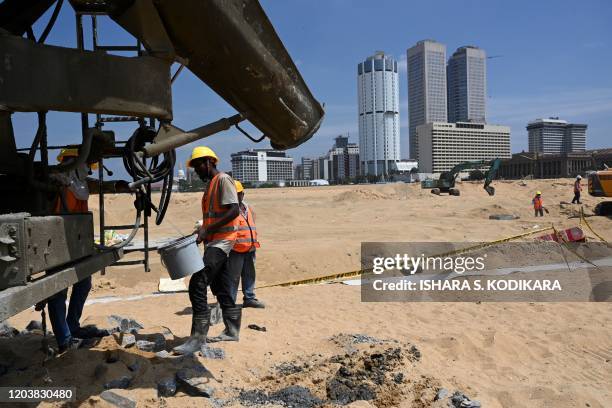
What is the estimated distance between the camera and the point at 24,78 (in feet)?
8.50

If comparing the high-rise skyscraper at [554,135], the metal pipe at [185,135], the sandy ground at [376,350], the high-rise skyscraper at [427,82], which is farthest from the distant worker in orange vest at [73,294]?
the high-rise skyscraper at [554,135]

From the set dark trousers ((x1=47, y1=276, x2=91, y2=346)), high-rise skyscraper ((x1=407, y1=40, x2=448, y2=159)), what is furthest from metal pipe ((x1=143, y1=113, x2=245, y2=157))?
high-rise skyscraper ((x1=407, y1=40, x2=448, y2=159))

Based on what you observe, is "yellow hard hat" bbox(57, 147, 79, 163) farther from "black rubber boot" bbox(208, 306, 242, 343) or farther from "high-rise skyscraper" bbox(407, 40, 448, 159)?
"high-rise skyscraper" bbox(407, 40, 448, 159)

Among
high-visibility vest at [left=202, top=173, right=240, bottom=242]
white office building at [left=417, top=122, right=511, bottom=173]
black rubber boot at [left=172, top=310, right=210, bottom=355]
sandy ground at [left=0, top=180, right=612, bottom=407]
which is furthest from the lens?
white office building at [left=417, top=122, right=511, bottom=173]

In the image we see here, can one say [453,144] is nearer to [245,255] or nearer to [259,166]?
[259,166]

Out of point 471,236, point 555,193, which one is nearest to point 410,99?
point 555,193

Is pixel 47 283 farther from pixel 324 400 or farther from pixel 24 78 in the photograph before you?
pixel 324 400

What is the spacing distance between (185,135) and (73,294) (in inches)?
80.3

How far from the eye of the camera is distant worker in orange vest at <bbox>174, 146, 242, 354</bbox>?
4246mm

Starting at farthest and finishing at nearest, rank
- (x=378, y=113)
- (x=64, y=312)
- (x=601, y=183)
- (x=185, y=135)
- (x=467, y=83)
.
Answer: (x=467, y=83)
(x=378, y=113)
(x=601, y=183)
(x=64, y=312)
(x=185, y=135)

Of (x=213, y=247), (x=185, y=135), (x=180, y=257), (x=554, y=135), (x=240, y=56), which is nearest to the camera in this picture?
(x=240, y=56)

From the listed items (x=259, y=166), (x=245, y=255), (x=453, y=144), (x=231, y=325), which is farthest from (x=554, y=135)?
(x=231, y=325)

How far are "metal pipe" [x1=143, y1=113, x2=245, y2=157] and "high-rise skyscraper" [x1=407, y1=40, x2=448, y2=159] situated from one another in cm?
15114

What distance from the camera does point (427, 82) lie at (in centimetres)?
15575
